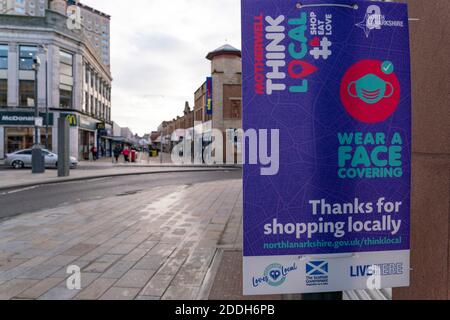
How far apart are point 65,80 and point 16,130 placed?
7.42m

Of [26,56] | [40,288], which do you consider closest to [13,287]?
[40,288]

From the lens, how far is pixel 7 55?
32.6 metres

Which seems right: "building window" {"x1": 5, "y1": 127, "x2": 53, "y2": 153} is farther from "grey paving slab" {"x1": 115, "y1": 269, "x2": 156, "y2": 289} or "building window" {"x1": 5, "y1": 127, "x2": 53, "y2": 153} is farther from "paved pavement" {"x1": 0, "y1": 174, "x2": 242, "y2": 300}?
"grey paving slab" {"x1": 115, "y1": 269, "x2": 156, "y2": 289}

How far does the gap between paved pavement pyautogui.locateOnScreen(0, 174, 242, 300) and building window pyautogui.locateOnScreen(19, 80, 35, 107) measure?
30.3m

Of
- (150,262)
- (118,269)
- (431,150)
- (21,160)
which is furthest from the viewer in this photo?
(21,160)

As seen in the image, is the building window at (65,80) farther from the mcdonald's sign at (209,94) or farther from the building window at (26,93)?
the mcdonald's sign at (209,94)

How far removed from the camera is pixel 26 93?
1304 inches

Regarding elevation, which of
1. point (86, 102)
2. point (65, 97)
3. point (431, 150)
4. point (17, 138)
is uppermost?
point (86, 102)

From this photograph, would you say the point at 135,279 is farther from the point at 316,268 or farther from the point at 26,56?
the point at 26,56

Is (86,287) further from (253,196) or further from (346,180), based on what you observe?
(346,180)

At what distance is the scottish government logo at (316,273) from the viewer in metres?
1.60

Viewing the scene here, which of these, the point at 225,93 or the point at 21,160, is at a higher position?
the point at 225,93

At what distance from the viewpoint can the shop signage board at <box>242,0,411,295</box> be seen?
1.52m

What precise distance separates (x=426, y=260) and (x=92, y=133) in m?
44.6
